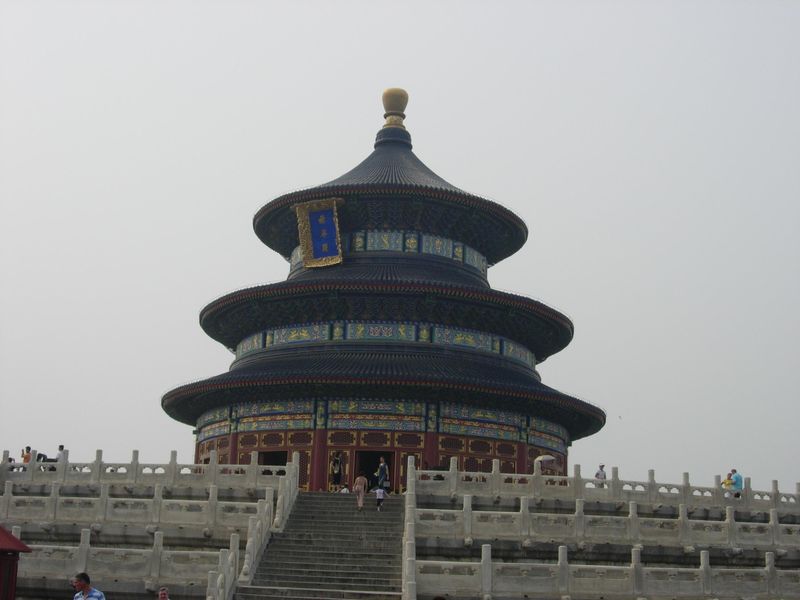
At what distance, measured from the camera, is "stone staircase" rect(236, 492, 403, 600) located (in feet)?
68.8

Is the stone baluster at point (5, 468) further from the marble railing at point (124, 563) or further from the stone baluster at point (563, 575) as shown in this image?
the stone baluster at point (563, 575)

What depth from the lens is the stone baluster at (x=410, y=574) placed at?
65.8ft

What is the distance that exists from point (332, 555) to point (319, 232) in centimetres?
2321

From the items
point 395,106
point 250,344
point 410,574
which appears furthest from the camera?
point 395,106

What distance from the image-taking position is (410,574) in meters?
20.4

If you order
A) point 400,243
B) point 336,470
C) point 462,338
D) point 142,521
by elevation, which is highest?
point 400,243

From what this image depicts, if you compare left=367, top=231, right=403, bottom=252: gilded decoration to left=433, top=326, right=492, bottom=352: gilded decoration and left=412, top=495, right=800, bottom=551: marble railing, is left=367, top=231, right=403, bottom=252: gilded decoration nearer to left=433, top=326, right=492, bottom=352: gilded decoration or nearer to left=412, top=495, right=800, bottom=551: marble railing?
left=433, top=326, right=492, bottom=352: gilded decoration

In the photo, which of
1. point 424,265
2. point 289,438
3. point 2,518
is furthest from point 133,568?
point 424,265

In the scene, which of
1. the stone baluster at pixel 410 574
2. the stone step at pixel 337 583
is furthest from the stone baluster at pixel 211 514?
the stone baluster at pixel 410 574

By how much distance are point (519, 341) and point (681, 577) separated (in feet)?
77.5

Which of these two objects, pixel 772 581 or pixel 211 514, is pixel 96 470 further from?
pixel 772 581

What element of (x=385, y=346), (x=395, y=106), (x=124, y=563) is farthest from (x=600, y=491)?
(x=395, y=106)

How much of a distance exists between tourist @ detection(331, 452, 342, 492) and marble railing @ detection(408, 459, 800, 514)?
34.8ft

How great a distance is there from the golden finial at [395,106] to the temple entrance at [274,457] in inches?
703
